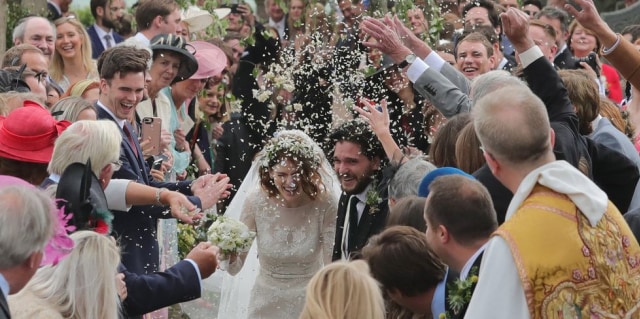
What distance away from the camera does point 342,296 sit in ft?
14.3

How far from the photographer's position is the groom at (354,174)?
717cm

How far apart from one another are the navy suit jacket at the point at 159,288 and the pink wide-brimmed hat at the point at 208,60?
3.51 m

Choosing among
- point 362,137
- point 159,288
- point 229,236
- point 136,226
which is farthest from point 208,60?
point 159,288

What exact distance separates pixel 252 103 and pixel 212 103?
1.25 ft

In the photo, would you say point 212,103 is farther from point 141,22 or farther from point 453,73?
point 453,73

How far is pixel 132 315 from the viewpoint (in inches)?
223

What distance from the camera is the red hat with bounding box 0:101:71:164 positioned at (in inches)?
229

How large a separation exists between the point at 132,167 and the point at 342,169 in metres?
1.34

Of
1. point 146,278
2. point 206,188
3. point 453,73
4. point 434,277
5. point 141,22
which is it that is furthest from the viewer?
point 141,22

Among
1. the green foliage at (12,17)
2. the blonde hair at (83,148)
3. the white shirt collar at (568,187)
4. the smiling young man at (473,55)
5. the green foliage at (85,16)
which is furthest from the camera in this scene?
the green foliage at (85,16)

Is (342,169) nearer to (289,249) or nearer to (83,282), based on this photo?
(289,249)

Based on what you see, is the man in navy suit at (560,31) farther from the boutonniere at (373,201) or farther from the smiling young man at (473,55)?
the boutonniere at (373,201)

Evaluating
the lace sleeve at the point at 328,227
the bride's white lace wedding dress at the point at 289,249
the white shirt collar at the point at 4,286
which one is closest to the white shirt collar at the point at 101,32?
the bride's white lace wedding dress at the point at 289,249

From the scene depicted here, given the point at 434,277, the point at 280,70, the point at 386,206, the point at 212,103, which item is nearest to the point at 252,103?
the point at 212,103
